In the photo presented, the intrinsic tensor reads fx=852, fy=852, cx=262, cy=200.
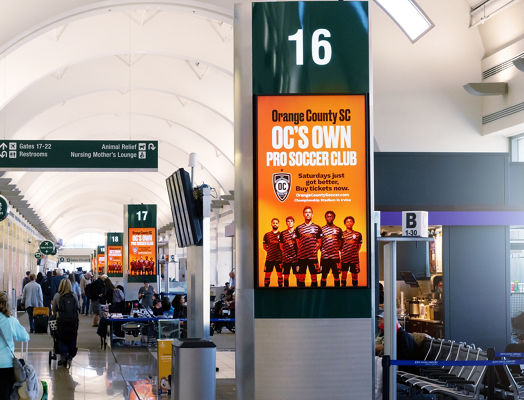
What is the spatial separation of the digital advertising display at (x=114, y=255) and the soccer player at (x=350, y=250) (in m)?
31.2

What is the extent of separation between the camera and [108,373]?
15258 millimetres

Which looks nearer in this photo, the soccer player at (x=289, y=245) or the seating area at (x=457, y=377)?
the soccer player at (x=289, y=245)

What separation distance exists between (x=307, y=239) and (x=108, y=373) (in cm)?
937

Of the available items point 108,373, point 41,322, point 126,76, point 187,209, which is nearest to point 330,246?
point 187,209

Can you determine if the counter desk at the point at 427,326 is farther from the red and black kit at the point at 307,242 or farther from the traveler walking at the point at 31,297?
the traveler walking at the point at 31,297

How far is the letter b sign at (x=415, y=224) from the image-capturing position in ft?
28.7

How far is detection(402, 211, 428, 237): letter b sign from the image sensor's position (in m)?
8.76

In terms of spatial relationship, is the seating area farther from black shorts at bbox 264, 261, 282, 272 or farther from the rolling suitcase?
the rolling suitcase

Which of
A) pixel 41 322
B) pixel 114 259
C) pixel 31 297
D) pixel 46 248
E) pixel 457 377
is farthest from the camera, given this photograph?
pixel 46 248

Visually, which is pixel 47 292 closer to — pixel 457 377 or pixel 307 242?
pixel 457 377

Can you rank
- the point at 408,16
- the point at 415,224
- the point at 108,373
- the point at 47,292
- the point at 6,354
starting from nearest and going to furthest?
the point at 415,224, the point at 6,354, the point at 108,373, the point at 408,16, the point at 47,292

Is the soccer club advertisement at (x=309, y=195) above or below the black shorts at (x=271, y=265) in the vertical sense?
above

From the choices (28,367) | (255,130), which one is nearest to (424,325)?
(28,367)

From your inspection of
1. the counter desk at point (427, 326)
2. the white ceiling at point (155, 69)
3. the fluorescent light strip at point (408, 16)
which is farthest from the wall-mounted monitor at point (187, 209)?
the counter desk at point (427, 326)
